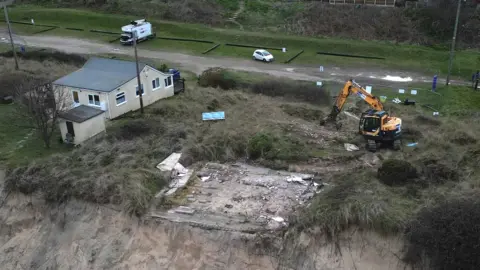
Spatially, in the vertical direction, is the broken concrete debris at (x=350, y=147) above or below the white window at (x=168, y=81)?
below

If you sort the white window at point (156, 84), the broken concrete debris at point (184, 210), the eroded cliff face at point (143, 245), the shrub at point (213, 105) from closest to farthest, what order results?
the eroded cliff face at point (143, 245) → the broken concrete debris at point (184, 210) → the shrub at point (213, 105) → the white window at point (156, 84)

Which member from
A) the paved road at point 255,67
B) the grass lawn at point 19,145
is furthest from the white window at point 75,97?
the paved road at point 255,67

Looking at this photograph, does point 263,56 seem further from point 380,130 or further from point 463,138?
point 463,138

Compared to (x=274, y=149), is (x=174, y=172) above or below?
below

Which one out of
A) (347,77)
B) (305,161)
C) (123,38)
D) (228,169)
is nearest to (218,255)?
(228,169)

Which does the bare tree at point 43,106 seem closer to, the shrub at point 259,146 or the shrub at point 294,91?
the shrub at point 259,146

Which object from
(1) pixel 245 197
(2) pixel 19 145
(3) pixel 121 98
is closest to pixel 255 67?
(3) pixel 121 98
